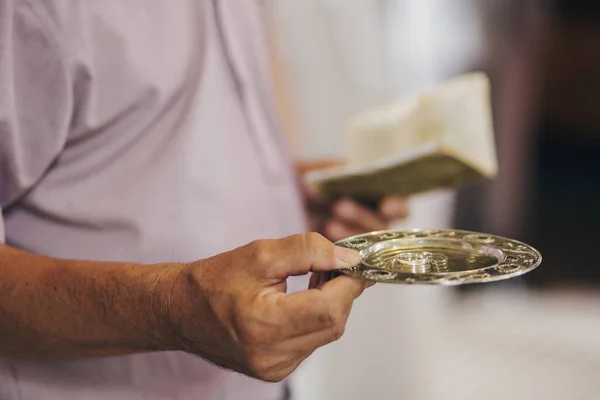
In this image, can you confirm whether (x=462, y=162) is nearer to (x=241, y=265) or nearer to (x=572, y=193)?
(x=241, y=265)

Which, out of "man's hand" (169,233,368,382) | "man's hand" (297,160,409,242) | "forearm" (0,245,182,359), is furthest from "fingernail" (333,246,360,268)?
"man's hand" (297,160,409,242)

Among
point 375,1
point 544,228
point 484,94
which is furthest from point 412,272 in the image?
point 544,228

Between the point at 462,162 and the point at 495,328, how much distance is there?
1690 millimetres

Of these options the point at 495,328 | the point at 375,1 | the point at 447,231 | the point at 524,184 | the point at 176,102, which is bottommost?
the point at 495,328

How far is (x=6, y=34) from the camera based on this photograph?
0.55m

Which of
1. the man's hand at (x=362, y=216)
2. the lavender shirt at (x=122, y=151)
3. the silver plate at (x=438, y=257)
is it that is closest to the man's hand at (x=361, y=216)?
the man's hand at (x=362, y=216)

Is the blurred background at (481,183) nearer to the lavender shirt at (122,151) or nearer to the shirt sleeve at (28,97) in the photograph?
the lavender shirt at (122,151)

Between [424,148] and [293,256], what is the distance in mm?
322

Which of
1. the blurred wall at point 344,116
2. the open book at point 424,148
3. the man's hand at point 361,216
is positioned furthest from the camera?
the blurred wall at point 344,116

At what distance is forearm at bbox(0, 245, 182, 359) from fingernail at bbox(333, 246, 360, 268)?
0.11m

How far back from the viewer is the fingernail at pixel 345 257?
46cm

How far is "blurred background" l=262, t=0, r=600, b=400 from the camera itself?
4.60ft

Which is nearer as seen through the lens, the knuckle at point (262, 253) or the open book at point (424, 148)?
the knuckle at point (262, 253)

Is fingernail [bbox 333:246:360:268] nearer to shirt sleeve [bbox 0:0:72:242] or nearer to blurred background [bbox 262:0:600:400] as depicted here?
shirt sleeve [bbox 0:0:72:242]
